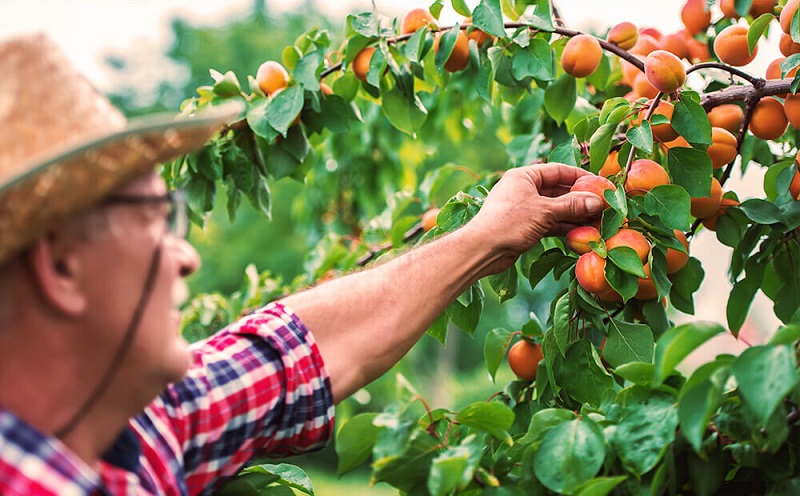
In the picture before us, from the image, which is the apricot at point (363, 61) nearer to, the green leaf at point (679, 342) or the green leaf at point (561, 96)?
the green leaf at point (561, 96)

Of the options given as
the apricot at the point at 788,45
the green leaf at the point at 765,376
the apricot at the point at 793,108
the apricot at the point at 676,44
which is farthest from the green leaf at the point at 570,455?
the apricot at the point at 676,44

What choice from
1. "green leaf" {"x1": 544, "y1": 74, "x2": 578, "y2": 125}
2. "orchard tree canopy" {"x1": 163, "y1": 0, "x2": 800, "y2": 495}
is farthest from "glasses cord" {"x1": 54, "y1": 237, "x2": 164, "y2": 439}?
"green leaf" {"x1": 544, "y1": 74, "x2": 578, "y2": 125}

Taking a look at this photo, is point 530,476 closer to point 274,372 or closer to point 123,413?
point 274,372

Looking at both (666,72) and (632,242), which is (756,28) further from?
(632,242)

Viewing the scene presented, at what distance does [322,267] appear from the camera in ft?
6.61

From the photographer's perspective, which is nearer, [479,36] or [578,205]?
[578,205]

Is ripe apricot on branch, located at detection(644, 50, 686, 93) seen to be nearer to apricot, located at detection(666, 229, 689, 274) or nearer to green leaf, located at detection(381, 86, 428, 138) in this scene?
apricot, located at detection(666, 229, 689, 274)

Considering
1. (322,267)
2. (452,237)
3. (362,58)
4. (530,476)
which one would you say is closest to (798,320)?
(530,476)

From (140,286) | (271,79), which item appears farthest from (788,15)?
(140,286)

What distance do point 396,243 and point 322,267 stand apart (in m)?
0.45

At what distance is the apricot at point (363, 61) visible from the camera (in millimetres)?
1364

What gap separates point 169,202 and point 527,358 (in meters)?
0.68

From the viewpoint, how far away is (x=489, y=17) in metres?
1.22

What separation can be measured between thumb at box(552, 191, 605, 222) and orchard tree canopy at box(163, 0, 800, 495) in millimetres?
29
